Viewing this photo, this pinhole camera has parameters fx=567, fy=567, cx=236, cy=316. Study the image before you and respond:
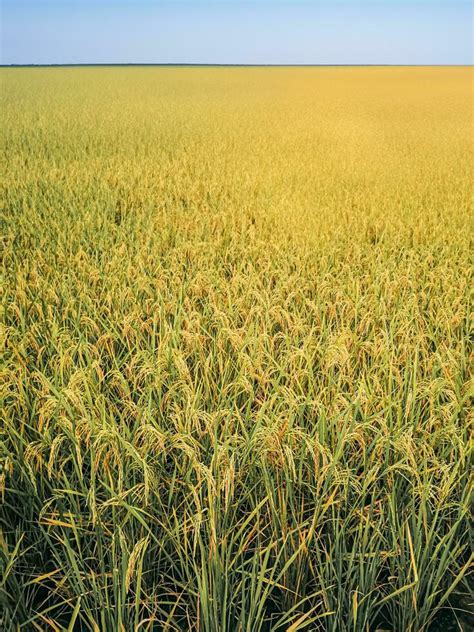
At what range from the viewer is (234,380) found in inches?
94.9

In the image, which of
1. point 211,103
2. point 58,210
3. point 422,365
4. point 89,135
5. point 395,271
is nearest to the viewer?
point 422,365

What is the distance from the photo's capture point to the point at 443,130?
14297mm

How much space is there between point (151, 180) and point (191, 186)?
0.63 m

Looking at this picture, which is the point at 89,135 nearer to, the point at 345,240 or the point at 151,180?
the point at 151,180

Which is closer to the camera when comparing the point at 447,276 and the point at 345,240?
the point at 447,276

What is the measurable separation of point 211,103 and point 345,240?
18.2 metres

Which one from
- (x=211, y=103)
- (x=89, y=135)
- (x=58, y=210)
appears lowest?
(x=58, y=210)

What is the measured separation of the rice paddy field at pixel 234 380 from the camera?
5.30 feet

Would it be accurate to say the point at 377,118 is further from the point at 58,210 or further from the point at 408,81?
the point at 408,81

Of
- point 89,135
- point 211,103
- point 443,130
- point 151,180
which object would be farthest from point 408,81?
point 151,180

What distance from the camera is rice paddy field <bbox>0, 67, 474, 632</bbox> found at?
63.6 inches

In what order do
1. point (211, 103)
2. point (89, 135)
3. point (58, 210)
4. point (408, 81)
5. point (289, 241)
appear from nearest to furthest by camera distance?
point (289, 241)
point (58, 210)
point (89, 135)
point (211, 103)
point (408, 81)

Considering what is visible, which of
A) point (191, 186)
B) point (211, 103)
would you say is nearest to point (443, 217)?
point (191, 186)

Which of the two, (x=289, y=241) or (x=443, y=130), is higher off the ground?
(x=443, y=130)
